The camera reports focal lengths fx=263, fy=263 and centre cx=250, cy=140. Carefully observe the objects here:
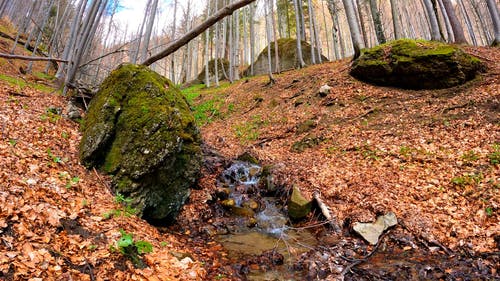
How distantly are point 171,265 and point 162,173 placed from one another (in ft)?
7.06

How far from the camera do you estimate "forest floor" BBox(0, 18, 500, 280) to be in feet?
10.9

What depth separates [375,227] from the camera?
5371 millimetres

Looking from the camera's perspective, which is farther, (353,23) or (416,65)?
(353,23)

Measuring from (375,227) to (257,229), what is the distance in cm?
258

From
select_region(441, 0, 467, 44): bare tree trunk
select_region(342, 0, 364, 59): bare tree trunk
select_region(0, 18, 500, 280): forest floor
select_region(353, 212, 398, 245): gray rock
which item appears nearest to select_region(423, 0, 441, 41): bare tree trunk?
select_region(441, 0, 467, 44): bare tree trunk

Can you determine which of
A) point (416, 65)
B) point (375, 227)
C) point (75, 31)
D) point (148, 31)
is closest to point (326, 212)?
point (375, 227)

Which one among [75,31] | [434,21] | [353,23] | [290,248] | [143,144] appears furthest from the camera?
[75,31]

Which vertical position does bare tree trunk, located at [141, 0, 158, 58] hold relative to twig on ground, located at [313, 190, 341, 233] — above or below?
above

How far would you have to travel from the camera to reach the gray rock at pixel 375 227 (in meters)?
5.20

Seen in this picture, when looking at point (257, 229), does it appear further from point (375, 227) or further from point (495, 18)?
point (495, 18)

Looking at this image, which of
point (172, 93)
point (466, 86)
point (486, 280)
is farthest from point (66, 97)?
point (466, 86)

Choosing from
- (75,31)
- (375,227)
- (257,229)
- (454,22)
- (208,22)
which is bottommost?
(257,229)

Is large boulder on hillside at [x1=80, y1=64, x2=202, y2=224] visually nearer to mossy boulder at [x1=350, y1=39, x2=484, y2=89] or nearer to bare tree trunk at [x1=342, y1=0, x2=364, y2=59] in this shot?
mossy boulder at [x1=350, y1=39, x2=484, y2=89]

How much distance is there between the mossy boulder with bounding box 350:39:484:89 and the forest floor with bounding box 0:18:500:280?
0.42 m
